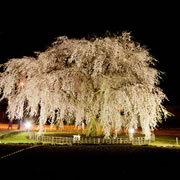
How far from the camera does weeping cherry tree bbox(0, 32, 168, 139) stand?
1322 cm

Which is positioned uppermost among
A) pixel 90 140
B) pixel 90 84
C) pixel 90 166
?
pixel 90 84

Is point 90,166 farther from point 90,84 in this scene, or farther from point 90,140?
point 90,84

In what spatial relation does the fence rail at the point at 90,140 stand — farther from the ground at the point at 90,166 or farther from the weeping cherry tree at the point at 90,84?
the ground at the point at 90,166

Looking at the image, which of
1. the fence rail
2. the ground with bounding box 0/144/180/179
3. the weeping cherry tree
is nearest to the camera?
the ground with bounding box 0/144/180/179

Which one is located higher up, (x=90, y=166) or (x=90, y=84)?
(x=90, y=84)

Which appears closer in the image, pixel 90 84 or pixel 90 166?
pixel 90 166

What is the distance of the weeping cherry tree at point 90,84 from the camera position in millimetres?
13219

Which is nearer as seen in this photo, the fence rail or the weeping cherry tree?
the weeping cherry tree

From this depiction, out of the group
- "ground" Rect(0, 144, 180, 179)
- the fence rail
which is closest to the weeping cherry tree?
the fence rail

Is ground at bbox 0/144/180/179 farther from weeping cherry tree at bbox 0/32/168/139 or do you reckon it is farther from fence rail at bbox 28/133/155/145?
fence rail at bbox 28/133/155/145

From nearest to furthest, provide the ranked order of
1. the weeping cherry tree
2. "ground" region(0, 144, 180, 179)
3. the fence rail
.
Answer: "ground" region(0, 144, 180, 179) < the weeping cherry tree < the fence rail

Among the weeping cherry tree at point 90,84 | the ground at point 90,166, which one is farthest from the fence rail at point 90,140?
the ground at point 90,166

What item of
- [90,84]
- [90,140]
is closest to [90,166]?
[90,140]

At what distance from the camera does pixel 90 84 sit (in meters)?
14.8
